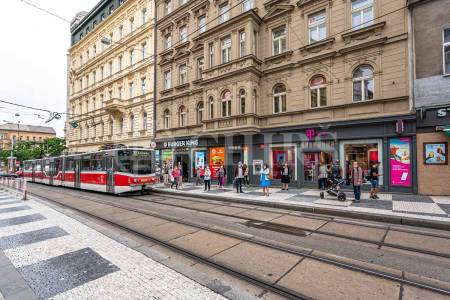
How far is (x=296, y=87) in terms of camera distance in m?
14.3

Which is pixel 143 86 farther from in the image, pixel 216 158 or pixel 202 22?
pixel 216 158

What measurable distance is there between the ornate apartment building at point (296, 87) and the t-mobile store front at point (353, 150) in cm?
5

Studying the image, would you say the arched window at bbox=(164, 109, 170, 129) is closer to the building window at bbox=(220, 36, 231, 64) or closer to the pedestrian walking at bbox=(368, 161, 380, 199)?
the building window at bbox=(220, 36, 231, 64)

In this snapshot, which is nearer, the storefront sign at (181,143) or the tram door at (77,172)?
the tram door at (77,172)

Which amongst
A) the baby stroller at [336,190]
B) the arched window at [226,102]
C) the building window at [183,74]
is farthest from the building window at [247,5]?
the baby stroller at [336,190]

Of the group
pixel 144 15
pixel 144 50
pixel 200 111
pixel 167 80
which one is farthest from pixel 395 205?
pixel 144 15

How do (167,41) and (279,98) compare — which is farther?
(167,41)

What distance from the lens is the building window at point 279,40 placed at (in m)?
15.1

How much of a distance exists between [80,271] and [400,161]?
13300mm

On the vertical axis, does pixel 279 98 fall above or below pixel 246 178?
above

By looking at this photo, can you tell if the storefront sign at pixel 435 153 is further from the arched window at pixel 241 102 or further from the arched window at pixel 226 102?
the arched window at pixel 226 102

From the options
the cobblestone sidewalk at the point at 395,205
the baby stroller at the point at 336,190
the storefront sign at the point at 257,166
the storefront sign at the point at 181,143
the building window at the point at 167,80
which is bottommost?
the cobblestone sidewalk at the point at 395,205

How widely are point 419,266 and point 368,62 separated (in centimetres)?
1117

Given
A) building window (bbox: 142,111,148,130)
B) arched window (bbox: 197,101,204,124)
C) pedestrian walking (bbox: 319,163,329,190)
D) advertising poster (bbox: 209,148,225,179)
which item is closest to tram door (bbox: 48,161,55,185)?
building window (bbox: 142,111,148,130)
